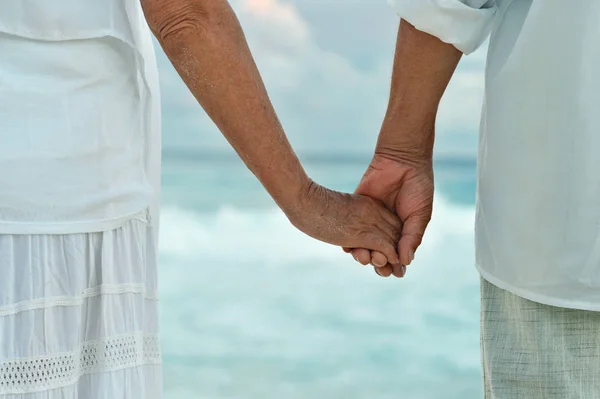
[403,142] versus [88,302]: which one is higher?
[403,142]

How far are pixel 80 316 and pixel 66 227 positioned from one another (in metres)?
0.12

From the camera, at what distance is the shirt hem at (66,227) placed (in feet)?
3.22

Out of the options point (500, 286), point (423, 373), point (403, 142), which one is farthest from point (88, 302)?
point (423, 373)

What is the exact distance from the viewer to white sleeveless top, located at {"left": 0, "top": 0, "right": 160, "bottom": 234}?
97cm

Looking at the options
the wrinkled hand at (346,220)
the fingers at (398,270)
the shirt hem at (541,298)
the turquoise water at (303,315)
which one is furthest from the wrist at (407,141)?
the turquoise water at (303,315)

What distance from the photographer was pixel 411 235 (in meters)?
1.55

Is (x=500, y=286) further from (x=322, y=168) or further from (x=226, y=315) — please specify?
(x=322, y=168)

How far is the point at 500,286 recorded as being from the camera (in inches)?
45.1

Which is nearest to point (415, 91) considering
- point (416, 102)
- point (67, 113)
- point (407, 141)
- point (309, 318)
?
point (416, 102)

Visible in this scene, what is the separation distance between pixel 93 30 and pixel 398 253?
75 centimetres

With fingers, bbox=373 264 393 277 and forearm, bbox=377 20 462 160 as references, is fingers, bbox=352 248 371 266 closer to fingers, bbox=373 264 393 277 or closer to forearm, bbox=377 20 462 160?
fingers, bbox=373 264 393 277

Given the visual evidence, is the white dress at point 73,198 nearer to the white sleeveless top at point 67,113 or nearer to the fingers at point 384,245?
the white sleeveless top at point 67,113

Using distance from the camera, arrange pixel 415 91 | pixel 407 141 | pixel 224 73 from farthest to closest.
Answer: pixel 407 141 → pixel 415 91 → pixel 224 73

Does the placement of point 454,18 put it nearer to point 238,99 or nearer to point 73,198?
point 238,99
